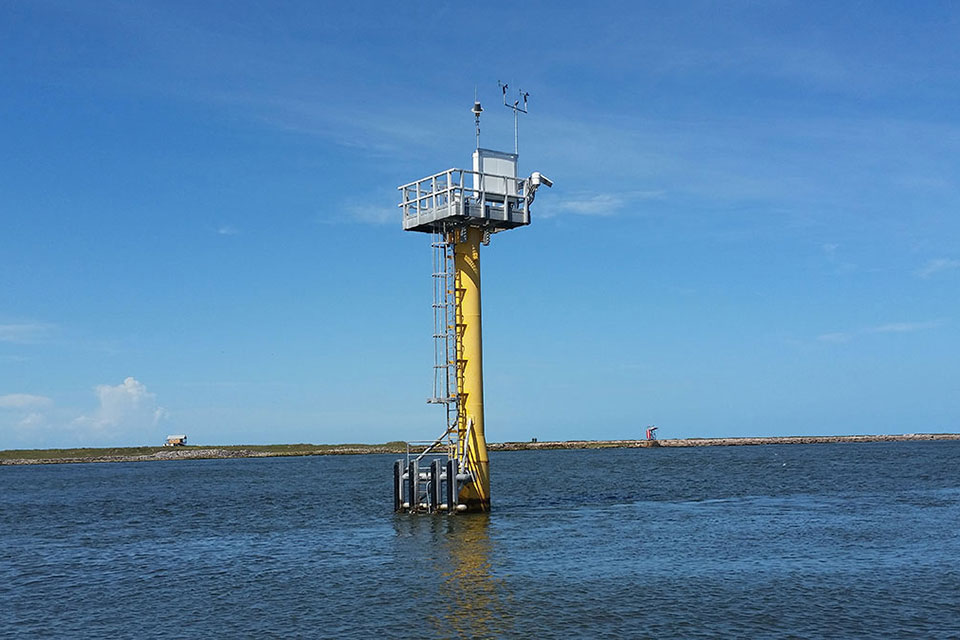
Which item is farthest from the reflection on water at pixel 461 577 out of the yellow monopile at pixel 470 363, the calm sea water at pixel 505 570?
the yellow monopile at pixel 470 363

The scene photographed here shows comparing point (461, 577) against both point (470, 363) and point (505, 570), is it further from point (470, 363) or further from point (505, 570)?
point (470, 363)

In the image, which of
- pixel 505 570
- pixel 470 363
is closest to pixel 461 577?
pixel 505 570

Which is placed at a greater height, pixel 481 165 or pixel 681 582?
pixel 481 165

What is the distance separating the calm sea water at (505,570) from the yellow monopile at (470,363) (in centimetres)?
193

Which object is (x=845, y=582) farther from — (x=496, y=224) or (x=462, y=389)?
(x=496, y=224)

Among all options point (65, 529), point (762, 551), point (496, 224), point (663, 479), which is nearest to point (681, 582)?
point (762, 551)

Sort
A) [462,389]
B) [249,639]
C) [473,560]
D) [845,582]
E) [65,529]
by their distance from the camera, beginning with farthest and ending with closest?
[65,529] → [462,389] → [473,560] → [845,582] → [249,639]

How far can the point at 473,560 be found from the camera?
1217 inches

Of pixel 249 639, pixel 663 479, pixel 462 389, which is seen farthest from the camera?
pixel 663 479

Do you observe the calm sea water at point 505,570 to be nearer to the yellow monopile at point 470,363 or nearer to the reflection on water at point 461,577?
the reflection on water at point 461,577

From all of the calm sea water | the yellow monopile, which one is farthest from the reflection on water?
the yellow monopile

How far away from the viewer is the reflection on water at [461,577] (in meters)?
22.3

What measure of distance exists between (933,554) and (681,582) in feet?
33.8

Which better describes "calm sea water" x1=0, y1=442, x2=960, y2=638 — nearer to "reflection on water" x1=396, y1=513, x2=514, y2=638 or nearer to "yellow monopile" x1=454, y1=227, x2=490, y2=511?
"reflection on water" x1=396, y1=513, x2=514, y2=638
